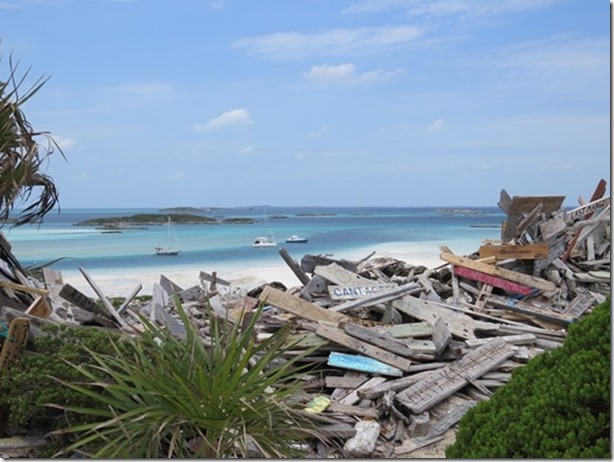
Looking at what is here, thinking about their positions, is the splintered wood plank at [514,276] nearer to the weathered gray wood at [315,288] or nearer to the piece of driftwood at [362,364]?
the weathered gray wood at [315,288]

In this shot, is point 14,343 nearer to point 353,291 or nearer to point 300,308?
point 300,308

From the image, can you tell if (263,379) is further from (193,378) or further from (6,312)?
(6,312)

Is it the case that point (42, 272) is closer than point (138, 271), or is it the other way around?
point (42, 272)

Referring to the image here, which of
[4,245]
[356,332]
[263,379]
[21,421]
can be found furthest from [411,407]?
[4,245]

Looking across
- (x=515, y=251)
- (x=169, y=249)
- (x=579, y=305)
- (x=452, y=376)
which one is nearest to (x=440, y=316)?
(x=452, y=376)

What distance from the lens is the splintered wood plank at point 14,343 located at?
16.8 ft

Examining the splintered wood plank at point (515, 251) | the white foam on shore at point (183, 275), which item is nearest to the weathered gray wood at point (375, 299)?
the splintered wood plank at point (515, 251)

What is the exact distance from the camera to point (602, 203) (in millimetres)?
12594

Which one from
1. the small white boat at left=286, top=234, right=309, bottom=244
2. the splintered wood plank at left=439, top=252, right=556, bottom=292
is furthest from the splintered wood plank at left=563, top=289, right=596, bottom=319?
the small white boat at left=286, top=234, right=309, bottom=244

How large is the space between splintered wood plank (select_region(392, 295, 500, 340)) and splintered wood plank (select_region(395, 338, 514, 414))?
1.88 ft

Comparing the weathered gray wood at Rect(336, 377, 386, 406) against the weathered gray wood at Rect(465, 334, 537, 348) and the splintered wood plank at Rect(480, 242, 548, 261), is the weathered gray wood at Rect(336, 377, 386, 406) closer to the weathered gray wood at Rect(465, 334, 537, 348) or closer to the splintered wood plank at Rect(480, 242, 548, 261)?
the weathered gray wood at Rect(465, 334, 537, 348)

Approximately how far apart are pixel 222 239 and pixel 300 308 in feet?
79.7

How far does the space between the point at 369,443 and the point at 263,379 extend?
1865 millimetres

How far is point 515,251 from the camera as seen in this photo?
1074cm
